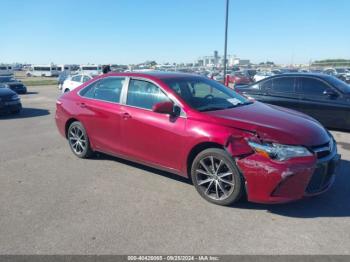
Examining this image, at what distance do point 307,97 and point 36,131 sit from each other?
7160mm

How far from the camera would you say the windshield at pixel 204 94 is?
4902mm

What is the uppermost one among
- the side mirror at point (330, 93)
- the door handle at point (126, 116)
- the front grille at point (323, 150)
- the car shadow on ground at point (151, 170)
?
the side mirror at point (330, 93)

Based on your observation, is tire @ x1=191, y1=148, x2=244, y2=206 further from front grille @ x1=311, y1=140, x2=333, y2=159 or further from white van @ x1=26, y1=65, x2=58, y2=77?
white van @ x1=26, y1=65, x2=58, y2=77

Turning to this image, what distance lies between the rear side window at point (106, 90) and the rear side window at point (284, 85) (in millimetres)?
5417

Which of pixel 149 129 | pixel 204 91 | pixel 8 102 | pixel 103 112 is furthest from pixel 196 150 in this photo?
pixel 8 102

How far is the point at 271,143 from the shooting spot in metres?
4.01

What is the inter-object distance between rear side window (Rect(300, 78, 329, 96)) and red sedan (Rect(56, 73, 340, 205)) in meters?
4.28

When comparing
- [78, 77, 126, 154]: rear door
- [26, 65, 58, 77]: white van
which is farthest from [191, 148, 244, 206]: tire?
[26, 65, 58, 77]: white van

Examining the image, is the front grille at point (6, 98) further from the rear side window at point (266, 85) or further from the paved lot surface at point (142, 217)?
the rear side window at point (266, 85)

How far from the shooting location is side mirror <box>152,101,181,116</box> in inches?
184

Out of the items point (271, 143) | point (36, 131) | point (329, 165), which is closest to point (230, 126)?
point (271, 143)

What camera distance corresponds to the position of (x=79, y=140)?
6.46 m

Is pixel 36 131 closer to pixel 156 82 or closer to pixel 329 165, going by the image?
pixel 156 82

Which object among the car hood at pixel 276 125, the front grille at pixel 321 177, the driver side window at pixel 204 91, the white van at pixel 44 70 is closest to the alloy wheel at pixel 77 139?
the driver side window at pixel 204 91
